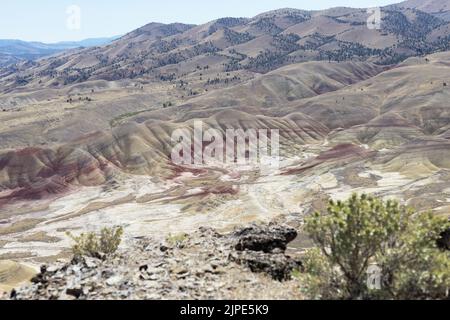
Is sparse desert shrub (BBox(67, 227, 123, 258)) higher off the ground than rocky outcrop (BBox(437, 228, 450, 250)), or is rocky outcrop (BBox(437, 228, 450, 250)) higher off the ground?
rocky outcrop (BBox(437, 228, 450, 250))

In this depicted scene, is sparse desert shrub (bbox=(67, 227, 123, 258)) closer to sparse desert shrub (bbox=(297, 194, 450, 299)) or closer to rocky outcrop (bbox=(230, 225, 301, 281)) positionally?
rocky outcrop (bbox=(230, 225, 301, 281))

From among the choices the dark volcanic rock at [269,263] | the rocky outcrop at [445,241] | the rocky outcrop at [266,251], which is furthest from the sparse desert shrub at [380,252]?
the rocky outcrop at [445,241]

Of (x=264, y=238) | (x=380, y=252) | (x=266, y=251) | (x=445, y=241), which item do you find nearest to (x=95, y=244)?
(x=264, y=238)

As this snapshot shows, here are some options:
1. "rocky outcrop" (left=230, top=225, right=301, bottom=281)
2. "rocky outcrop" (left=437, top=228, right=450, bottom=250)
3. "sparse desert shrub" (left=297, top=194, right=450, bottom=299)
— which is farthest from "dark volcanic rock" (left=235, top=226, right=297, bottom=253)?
"sparse desert shrub" (left=297, top=194, right=450, bottom=299)

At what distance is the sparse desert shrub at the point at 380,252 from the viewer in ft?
57.3

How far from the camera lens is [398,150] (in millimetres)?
131500

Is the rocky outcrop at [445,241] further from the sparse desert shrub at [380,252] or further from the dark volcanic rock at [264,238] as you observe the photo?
the dark volcanic rock at [264,238]

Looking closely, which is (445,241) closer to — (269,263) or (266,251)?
(266,251)

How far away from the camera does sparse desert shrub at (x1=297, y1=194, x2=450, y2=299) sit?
57.3 ft

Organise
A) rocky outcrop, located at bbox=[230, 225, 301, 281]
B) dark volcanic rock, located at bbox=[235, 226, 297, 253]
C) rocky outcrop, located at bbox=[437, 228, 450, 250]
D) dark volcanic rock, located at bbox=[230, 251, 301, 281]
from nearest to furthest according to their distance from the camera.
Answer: dark volcanic rock, located at bbox=[230, 251, 301, 281] < rocky outcrop, located at bbox=[230, 225, 301, 281] < rocky outcrop, located at bbox=[437, 228, 450, 250] < dark volcanic rock, located at bbox=[235, 226, 297, 253]

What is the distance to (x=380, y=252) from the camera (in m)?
18.6

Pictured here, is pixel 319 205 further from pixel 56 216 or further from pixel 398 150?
pixel 56 216
